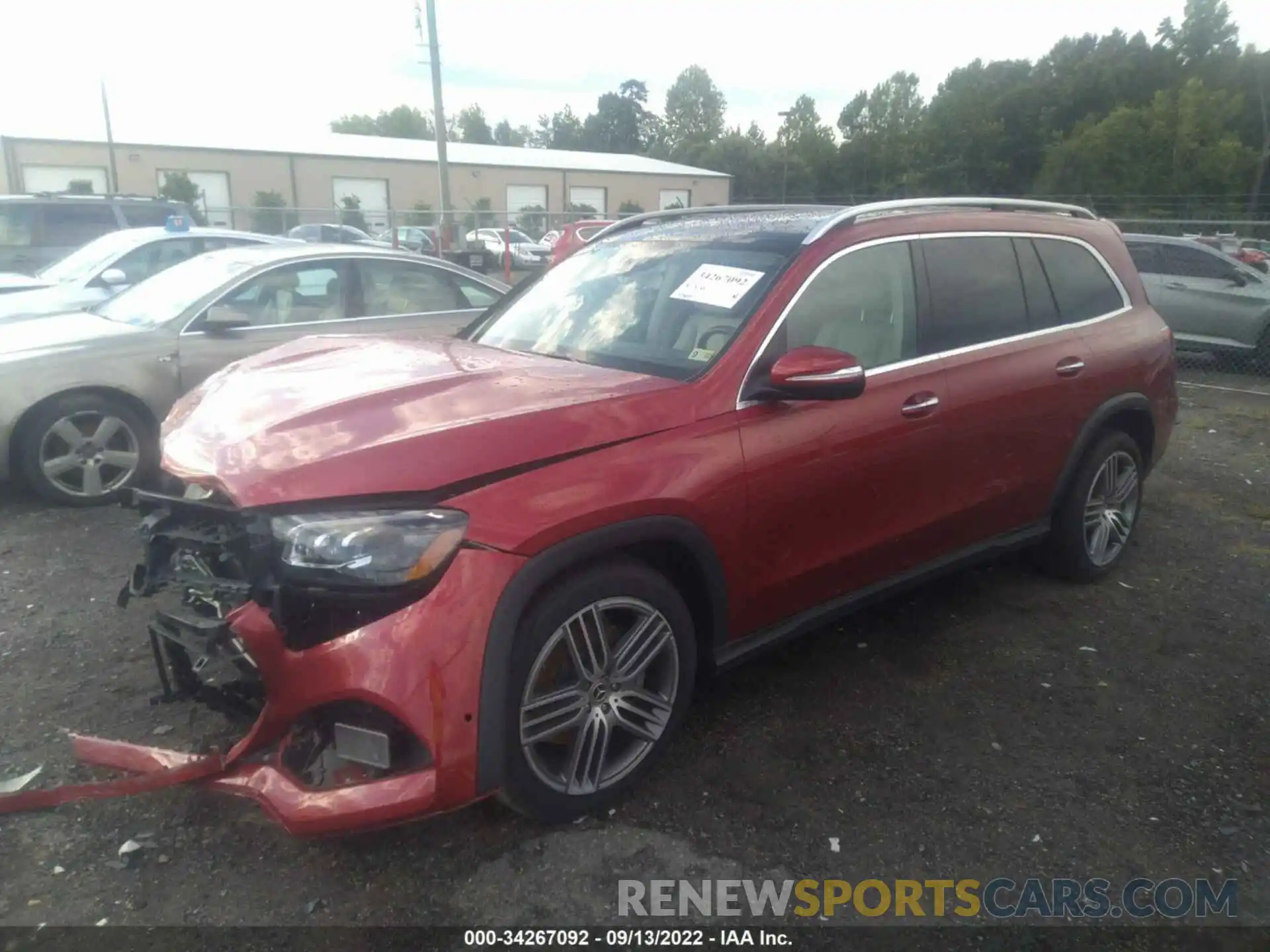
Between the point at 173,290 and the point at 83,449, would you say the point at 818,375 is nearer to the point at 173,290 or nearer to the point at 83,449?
the point at 83,449

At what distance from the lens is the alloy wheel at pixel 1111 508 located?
478 centimetres

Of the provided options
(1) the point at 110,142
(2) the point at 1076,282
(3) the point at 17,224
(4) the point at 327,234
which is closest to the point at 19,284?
(3) the point at 17,224

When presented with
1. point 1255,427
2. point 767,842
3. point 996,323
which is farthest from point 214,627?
point 1255,427

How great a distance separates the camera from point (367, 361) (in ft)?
11.3

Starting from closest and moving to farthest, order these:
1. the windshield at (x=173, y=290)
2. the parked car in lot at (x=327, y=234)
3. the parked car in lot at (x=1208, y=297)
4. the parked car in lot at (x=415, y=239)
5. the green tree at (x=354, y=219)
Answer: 1. the windshield at (x=173, y=290)
2. the parked car in lot at (x=1208, y=297)
3. the parked car in lot at (x=415, y=239)
4. the parked car in lot at (x=327, y=234)
5. the green tree at (x=354, y=219)

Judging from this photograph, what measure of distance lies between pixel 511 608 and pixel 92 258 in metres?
8.83

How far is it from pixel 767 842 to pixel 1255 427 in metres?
8.08

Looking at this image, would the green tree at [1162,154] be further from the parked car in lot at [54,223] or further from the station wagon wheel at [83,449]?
the station wagon wheel at [83,449]

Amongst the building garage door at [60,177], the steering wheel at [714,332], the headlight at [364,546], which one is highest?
the building garage door at [60,177]

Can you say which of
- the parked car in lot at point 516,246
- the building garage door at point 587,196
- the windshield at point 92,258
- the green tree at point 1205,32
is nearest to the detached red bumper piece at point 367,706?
the windshield at point 92,258

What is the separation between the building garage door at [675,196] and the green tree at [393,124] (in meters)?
61.9

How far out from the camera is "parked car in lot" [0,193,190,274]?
1210 centimetres

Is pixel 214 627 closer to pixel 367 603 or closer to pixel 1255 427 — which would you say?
pixel 367 603

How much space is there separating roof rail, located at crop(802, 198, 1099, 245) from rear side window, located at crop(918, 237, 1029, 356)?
0.55ft
